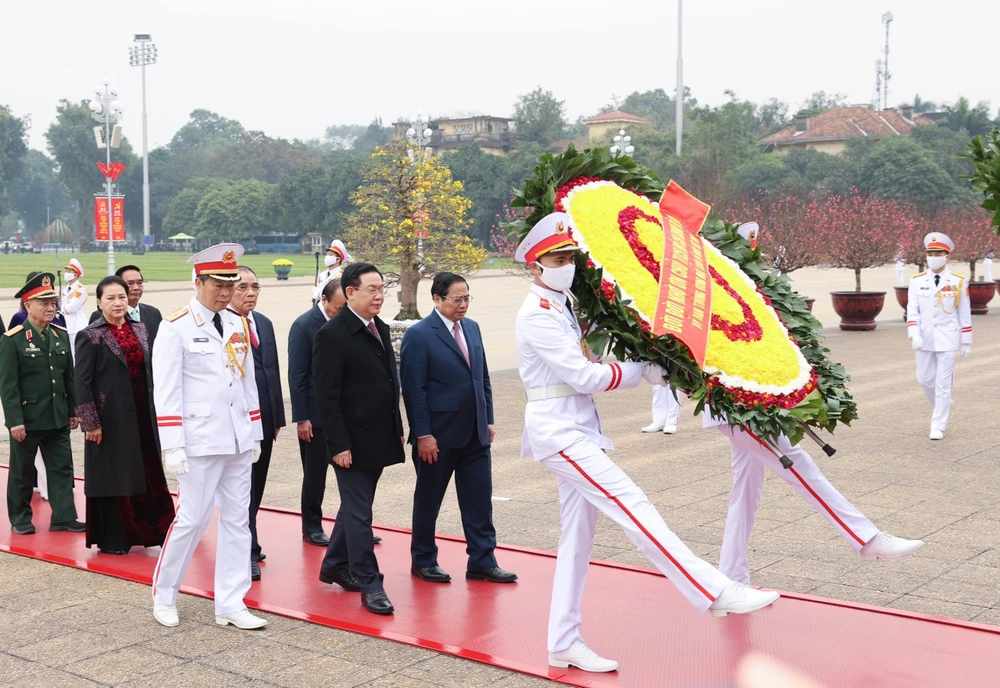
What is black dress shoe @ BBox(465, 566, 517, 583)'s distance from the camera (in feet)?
20.4

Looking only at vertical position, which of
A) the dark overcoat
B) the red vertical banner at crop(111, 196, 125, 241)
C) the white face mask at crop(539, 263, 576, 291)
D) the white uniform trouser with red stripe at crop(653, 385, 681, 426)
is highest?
the red vertical banner at crop(111, 196, 125, 241)

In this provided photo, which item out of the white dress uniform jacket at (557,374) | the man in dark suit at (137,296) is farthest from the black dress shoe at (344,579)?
the man in dark suit at (137,296)

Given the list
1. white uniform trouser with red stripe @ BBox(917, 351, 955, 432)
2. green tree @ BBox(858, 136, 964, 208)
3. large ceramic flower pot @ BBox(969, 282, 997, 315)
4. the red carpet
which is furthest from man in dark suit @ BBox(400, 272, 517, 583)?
green tree @ BBox(858, 136, 964, 208)

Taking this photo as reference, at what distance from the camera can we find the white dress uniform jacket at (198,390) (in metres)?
5.53

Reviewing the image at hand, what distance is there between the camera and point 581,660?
4840mm

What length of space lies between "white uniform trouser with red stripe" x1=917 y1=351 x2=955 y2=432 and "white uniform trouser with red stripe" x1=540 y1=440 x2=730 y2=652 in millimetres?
6961

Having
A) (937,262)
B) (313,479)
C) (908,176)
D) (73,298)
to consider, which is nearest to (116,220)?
(73,298)

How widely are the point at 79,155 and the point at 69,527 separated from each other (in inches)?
4055

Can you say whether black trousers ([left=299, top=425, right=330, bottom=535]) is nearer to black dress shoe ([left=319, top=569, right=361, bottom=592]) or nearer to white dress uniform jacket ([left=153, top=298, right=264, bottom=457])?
black dress shoe ([left=319, top=569, right=361, bottom=592])

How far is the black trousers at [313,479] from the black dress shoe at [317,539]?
3cm

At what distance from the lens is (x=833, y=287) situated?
38531 millimetres

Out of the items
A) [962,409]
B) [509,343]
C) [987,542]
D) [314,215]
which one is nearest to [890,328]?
[509,343]

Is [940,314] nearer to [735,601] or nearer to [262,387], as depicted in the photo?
[262,387]

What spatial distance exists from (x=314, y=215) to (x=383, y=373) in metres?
71.9
